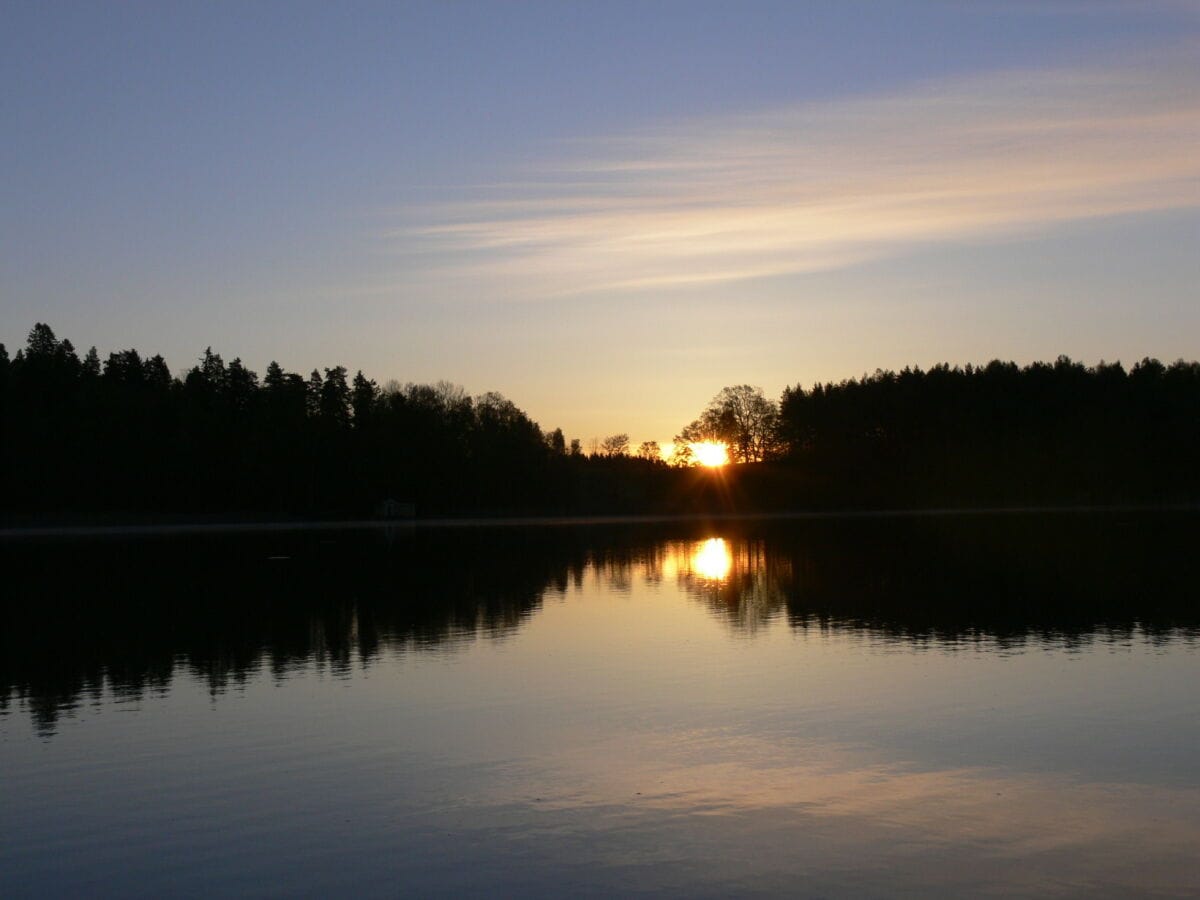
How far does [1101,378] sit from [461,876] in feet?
570

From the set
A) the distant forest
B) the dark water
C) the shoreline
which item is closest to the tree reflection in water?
the dark water

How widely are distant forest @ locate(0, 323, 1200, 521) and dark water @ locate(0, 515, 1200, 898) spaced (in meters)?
104

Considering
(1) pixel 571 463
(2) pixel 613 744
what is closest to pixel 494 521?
(1) pixel 571 463

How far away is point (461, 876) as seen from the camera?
1345cm

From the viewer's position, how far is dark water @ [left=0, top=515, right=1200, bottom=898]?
1383 cm

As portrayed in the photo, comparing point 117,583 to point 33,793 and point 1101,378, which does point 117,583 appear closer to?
point 33,793

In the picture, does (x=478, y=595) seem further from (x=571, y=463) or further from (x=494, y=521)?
(x=571, y=463)

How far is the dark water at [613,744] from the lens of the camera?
1383cm

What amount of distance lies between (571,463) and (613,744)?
16720 centimetres

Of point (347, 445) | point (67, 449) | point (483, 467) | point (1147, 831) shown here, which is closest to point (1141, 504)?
point (483, 467)

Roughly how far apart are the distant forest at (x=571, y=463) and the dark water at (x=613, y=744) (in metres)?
104

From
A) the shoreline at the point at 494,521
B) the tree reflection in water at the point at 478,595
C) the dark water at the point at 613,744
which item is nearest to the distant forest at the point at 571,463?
the shoreline at the point at 494,521

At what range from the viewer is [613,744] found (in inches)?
792

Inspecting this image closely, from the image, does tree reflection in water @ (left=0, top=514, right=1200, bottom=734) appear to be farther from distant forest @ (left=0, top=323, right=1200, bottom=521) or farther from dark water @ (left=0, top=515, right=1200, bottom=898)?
distant forest @ (left=0, top=323, right=1200, bottom=521)
